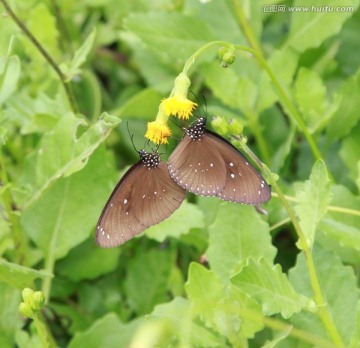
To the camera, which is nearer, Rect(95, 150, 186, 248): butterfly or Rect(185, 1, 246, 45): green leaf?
Rect(95, 150, 186, 248): butterfly

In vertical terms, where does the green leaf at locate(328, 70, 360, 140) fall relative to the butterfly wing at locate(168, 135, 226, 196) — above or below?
below

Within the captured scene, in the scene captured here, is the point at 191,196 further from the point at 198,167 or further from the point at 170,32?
the point at 198,167

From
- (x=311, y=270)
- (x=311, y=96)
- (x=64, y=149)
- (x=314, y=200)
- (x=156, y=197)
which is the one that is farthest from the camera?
(x=311, y=96)

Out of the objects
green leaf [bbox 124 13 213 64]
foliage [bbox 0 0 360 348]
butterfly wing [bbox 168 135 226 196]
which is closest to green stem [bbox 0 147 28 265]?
foliage [bbox 0 0 360 348]

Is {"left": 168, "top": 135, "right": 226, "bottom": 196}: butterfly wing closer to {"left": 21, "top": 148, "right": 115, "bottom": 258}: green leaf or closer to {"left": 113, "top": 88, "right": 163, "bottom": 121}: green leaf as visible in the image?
{"left": 21, "top": 148, "right": 115, "bottom": 258}: green leaf

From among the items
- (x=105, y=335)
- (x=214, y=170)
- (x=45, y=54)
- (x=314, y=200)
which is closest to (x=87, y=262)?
(x=105, y=335)

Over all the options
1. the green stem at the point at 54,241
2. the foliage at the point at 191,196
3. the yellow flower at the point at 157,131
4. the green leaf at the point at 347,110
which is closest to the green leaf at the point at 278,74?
the foliage at the point at 191,196

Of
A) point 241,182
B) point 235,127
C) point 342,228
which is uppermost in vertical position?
point 235,127

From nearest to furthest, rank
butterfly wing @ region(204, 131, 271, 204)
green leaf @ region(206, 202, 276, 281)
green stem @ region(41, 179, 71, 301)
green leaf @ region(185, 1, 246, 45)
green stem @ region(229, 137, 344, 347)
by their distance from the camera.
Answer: green stem @ region(229, 137, 344, 347) < butterfly wing @ region(204, 131, 271, 204) < green leaf @ region(206, 202, 276, 281) < green stem @ region(41, 179, 71, 301) < green leaf @ region(185, 1, 246, 45)
